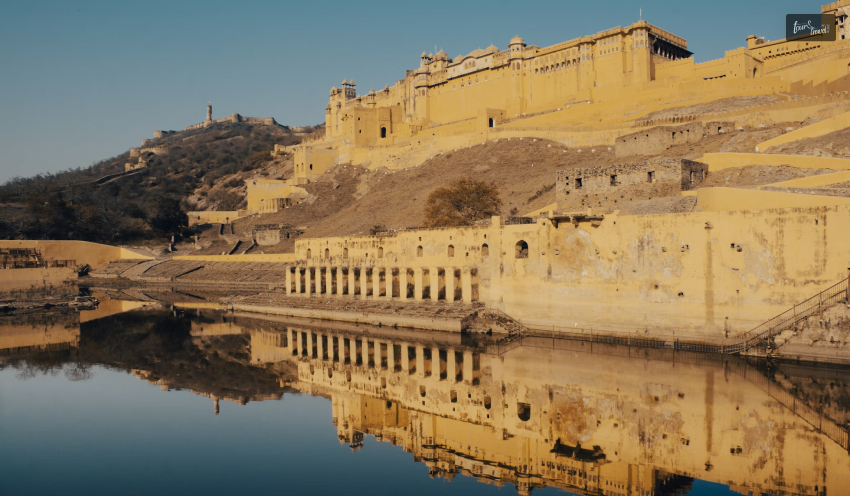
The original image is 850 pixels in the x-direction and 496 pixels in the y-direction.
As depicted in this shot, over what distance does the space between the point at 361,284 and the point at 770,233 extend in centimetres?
1534

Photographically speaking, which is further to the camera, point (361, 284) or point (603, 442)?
point (361, 284)

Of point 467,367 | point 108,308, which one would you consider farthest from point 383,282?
point 108,308

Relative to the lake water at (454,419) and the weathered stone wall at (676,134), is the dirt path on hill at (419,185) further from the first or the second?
the lake water at (454,419)

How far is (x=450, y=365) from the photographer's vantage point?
17828mm

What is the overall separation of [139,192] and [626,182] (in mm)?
62894

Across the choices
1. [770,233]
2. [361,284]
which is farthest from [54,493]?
[361,284]

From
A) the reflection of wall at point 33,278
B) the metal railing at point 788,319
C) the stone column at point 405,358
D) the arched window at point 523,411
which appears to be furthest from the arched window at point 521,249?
the reflection of wall at point 33,278

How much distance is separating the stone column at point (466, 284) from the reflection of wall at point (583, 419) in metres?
4.08

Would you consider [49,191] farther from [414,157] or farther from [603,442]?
[603,442]

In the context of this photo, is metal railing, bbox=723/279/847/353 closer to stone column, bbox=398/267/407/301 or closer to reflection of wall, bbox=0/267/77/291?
stone column, bbox=398/267/407/301

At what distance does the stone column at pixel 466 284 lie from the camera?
2338cm

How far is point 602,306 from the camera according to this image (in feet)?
64.9

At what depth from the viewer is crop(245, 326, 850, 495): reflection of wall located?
10.5 m

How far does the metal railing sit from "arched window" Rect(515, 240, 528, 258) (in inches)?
282
